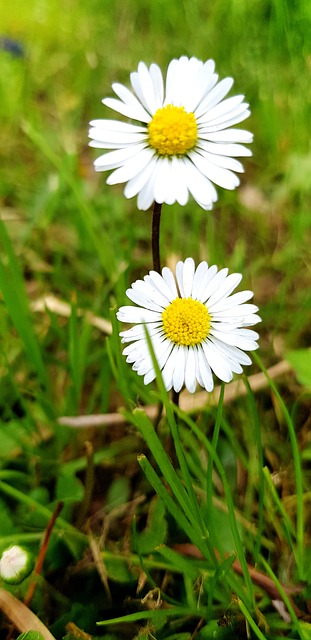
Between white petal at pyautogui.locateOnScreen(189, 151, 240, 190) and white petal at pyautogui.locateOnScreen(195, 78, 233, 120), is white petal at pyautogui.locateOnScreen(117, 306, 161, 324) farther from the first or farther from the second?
white petal at pyautogui.locateOnScreen(195, 78, 233, 120)

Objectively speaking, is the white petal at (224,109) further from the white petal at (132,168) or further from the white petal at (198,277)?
the white petal at (198,277)

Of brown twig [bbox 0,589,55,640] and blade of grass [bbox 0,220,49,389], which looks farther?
blade of grass [bbox 0,220,49,389]

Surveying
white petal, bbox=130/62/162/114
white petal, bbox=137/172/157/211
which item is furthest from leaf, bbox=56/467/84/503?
white petal, bbox=130/62/162/114

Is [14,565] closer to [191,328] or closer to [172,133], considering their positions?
[191,328]

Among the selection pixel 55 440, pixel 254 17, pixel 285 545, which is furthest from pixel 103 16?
pixel 285 545

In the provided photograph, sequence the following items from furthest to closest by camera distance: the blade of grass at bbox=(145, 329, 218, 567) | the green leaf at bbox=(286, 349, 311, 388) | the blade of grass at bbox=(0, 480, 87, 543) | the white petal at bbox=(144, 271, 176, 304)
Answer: the green leaf at bbox=(286, 349, 311, 388)
the blade of grass at bbox=(0, 480, 87, 543)
the white petal at bbox=(144, 271, 176, 304)
the blade of grass at bbox=(145, 329, 218, 567)

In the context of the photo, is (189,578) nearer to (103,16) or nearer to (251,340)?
(251,340)

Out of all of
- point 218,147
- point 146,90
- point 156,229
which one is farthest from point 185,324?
point 146,90

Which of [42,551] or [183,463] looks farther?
[42,551]

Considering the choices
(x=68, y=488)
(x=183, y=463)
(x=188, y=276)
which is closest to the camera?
(x=183, y=463)
